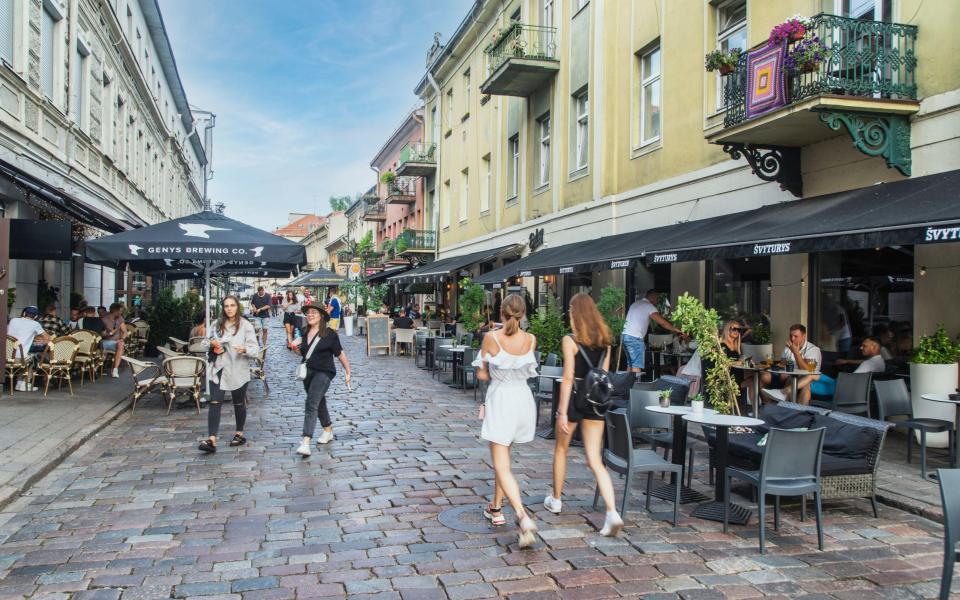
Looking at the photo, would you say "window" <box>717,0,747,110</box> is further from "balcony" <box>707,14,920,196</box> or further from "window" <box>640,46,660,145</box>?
"balcony" <box>707,14,920,196</box>

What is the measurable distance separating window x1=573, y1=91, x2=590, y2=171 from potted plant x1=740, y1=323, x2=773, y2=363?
22.4 feet

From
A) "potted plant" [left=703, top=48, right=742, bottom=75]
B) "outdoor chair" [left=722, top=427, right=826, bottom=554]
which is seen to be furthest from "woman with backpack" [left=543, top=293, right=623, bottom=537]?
"potted plant" [left=703, top=48, right=742, bottom=75]

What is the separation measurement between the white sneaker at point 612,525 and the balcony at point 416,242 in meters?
26.7

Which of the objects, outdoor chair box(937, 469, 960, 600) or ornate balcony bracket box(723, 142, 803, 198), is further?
ornate balcony bracket box(723, 142, 803, 198)

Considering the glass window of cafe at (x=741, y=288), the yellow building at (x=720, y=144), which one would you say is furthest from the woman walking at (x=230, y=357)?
the glass window of cafe at (x=741, y=288)

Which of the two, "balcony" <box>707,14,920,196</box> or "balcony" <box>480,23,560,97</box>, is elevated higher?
"balcony" <box>480,23,560,97</box>

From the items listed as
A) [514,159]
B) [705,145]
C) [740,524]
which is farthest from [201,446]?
[514,159]

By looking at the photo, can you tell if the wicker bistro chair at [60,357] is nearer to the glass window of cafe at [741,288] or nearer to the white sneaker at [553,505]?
the white sneaker at [553,505]

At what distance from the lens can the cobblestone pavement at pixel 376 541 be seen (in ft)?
13.8

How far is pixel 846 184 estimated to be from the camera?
30.0ft

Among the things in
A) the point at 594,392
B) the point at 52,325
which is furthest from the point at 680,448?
the point at 52,325

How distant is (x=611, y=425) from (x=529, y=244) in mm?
13855

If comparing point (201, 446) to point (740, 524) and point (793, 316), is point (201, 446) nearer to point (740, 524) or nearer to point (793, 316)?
point (740, 524)

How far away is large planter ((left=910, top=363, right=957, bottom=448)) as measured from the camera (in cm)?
762
